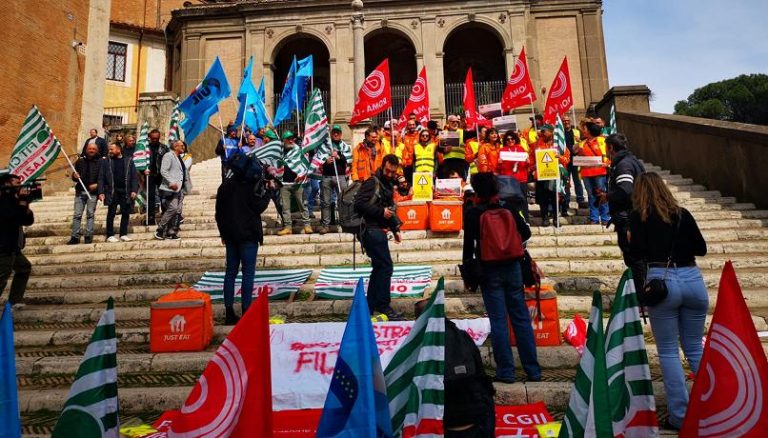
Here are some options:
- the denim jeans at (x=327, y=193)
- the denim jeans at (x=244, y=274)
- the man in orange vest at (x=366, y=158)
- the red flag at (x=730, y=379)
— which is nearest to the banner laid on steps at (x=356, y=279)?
the denim jeans at (x=244, y=274)

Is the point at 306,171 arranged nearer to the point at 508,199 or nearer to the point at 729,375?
the point at 508,199

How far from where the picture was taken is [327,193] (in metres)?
9.76

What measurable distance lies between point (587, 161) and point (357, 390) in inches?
316

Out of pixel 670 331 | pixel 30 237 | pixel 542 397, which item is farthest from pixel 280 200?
pixel 670 331

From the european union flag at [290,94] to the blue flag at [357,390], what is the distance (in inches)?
453

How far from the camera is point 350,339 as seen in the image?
2.24 metres

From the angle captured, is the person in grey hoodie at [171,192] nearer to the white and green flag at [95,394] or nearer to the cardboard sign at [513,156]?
the cardboard sign at [513,156]

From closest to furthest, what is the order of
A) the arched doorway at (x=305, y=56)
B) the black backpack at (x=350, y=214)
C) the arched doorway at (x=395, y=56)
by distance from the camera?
the black backpack at (x=350, y=214) → the arched doorway at (x=305, y=56) → the arched doorway at (x=395, y=56)

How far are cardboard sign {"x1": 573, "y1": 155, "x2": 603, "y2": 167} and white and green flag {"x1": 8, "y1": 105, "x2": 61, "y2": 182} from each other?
10.1 m

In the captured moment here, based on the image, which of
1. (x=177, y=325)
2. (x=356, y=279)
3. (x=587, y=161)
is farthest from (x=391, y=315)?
(x=587, y=161)

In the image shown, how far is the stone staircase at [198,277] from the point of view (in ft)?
14.6

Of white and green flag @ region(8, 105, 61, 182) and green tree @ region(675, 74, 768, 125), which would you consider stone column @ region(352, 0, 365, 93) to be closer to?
white and green flag @ region(8, 105, 61, 182)

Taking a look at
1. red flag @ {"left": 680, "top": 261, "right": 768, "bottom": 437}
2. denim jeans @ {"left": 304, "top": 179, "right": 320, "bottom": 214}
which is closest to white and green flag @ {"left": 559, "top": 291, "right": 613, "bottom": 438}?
red flag @ {"left": 680, "top": 261, "right": 768, "bottom": 437}

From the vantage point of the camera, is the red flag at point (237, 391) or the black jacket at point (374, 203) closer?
the red flag at point (237, 391)
